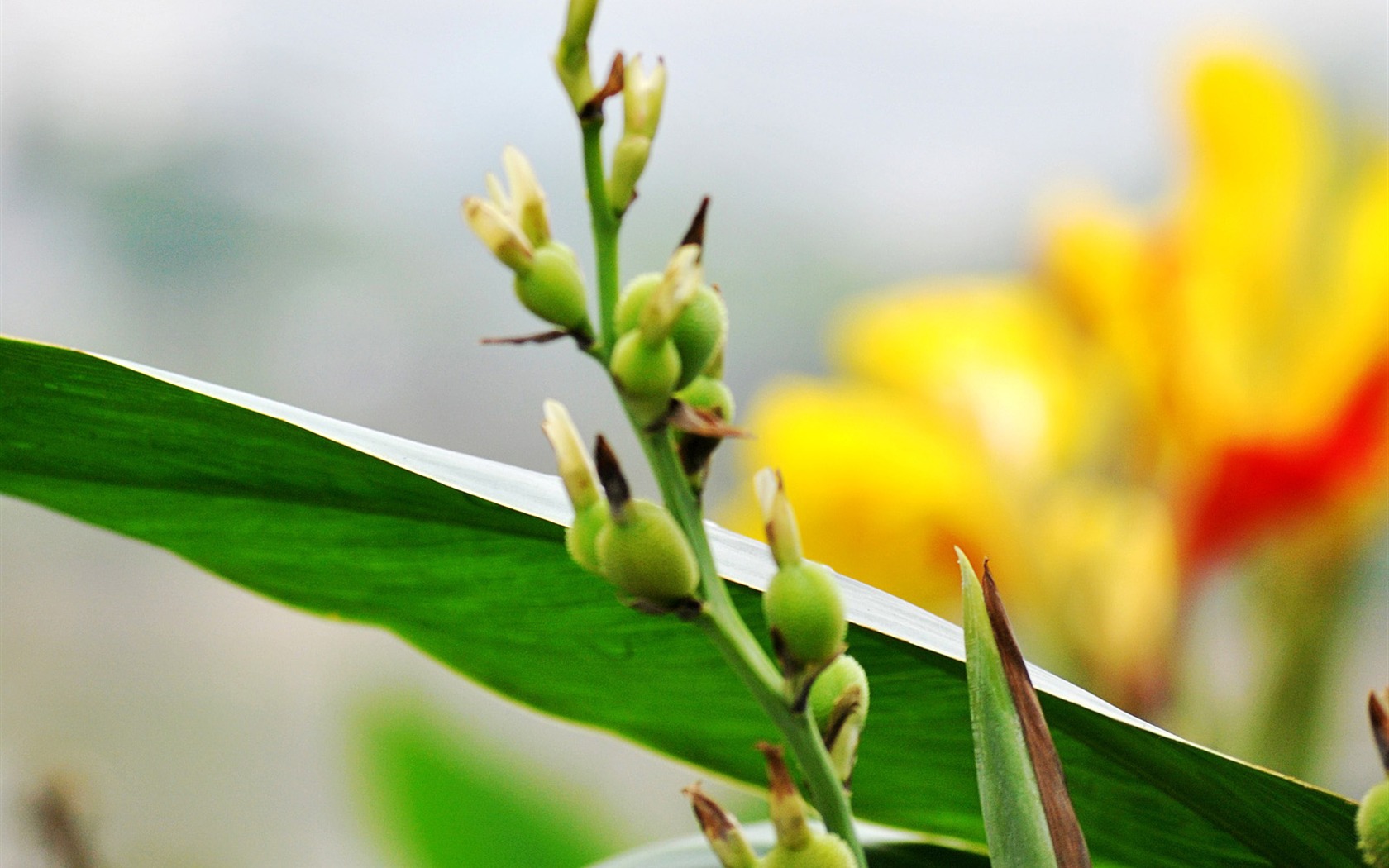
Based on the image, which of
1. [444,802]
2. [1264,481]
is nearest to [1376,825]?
[444,802]

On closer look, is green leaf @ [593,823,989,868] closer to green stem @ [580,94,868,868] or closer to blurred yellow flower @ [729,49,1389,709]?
green stem @ [580,94,868,868]

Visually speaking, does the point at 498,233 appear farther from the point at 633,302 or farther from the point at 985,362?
the point at 985,362

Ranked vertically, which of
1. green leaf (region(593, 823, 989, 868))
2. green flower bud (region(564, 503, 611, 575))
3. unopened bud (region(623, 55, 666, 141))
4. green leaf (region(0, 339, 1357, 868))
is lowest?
green leaf (region(593, 823, 989, 868))

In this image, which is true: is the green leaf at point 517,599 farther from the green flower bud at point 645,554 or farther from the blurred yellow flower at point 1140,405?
the blurred yellow flower at point 1140,405

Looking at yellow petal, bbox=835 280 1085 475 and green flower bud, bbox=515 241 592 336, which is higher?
green flower bud, bbox=515 241 592 336

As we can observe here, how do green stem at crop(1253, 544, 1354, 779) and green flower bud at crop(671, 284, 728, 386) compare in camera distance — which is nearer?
green flower bud at crop(671, 284, 728, 386)

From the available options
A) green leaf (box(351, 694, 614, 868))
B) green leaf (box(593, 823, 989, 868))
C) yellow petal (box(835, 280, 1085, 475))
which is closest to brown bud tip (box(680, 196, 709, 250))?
green leaf (box(593, 823, 989, 868))

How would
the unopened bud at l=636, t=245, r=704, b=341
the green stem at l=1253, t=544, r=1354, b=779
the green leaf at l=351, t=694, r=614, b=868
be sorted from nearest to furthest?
1. the unopened bud at l=636, t=245, r=704, b=341
2. the green leaf at l=351, t=694, r=614, b=868
3. the green stem at l=1253, t=544, r=1354, b=779

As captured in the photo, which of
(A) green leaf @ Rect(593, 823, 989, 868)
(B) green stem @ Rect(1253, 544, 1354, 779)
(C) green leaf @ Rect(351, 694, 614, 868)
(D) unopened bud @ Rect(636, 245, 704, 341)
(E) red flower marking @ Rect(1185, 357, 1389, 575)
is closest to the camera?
(D) unopened bud @ Rect(636, 245, 704, 341)
